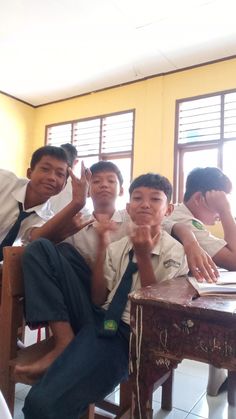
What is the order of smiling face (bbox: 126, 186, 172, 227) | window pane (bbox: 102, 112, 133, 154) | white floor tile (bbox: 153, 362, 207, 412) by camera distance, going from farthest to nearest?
1. window pane (bbox: 102, 112, 133, 154)
2. white floor tile (bbox: 153, 362, 207, 412)
3. smiling face (bbox: 126, 186, 172, 227)

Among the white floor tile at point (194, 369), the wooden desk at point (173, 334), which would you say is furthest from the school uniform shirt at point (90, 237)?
the white floor tile at point (194, 369)

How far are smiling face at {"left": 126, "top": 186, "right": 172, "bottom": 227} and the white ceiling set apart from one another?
2.47 meters

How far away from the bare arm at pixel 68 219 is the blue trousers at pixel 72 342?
0.13 metres

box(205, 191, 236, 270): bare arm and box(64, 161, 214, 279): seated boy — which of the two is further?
box(205, 191, 236, 270): bare arm

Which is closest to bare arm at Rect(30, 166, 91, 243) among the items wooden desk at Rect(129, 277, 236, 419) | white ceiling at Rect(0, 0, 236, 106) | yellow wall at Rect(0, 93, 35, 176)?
wooden desk at Rect(129, 277, 236, 419)

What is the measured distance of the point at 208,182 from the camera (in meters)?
1.55

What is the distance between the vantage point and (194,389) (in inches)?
63.7

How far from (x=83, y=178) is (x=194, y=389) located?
1.18 m

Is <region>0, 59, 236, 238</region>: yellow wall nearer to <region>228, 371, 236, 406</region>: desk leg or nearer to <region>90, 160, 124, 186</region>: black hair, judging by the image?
<region>90, 160, 124, 186</region>: black hair

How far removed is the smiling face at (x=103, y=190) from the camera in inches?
62.0

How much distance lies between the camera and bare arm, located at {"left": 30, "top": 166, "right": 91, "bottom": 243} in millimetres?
1323

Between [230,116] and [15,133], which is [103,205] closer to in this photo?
[230,116]

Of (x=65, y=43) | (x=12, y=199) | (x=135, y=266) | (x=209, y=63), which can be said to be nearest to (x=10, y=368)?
(x=135, y=266)

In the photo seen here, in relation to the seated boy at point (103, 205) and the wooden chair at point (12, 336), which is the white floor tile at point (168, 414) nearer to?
the wooden chair at point (12, 336)
